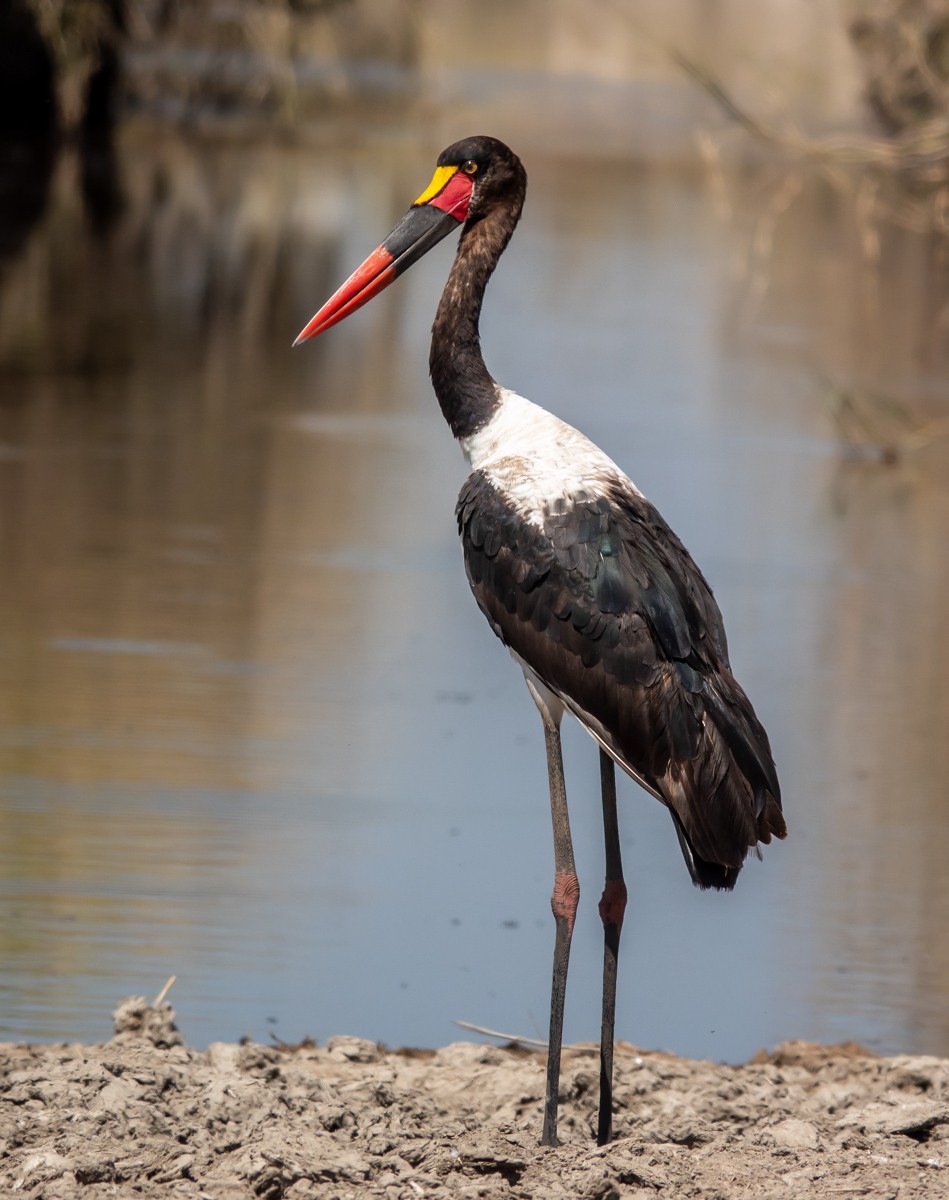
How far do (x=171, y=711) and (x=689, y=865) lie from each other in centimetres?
269

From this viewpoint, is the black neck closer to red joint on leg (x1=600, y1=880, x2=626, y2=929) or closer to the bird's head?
the bird's head

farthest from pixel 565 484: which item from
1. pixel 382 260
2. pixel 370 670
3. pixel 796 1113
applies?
pixel 370 670

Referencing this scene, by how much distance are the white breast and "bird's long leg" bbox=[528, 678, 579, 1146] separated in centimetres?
37

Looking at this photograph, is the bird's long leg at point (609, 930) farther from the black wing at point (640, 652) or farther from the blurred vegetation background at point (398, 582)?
the blurred vegetation background at point (398, 582)

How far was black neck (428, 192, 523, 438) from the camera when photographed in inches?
170

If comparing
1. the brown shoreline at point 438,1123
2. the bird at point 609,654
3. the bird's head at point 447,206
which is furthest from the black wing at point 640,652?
the bird's head at point 447,206

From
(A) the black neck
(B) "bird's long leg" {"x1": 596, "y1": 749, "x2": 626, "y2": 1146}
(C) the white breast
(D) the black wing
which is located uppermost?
(A) the black neck

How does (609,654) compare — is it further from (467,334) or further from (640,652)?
(467,334)

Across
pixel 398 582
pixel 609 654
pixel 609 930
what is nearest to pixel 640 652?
pixel 609 654

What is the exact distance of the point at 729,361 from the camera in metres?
14.0

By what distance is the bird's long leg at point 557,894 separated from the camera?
3.82 m

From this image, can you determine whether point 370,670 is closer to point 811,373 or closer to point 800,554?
point 800,554

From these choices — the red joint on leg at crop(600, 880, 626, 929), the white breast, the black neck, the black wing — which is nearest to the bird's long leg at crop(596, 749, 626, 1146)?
the red joint on leg at crop(600, 880, 626, 929)

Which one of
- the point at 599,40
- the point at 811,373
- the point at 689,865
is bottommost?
the point at 689,865
